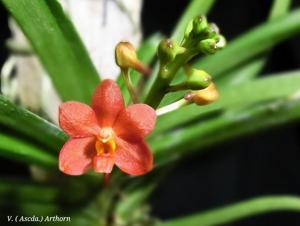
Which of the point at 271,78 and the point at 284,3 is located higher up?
the point at 284,3

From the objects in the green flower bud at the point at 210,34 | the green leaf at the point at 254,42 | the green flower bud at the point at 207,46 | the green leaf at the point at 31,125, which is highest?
the green leaf at the point at 254,42

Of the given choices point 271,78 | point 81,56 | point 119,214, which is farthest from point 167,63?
point 119,214

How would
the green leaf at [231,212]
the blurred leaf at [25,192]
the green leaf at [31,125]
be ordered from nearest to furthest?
the green leaf at [31,125], the blurred leaf at [25,192], the green leaf at [231,212]

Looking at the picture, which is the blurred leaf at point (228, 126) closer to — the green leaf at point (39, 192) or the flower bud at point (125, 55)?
the green leaf at point (39, 192)

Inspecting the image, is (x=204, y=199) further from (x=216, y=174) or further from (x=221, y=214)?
(x=221, y=214)

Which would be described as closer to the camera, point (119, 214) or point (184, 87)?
point (184, 87)

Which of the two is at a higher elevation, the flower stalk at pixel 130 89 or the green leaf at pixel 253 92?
the green leaf at pixel 253 92

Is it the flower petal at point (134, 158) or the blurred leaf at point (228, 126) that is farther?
the blurred leaf at point (228, 126)

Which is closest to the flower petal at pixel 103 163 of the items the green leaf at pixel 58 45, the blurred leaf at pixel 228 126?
the green leaf at pixel 58 45
